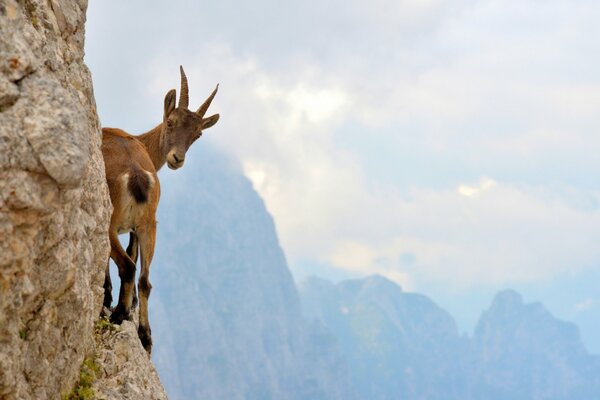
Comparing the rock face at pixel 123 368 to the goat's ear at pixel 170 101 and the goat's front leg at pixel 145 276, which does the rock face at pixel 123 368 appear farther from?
the goat's ear at pixel 170 101

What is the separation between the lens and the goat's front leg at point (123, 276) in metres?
13.6

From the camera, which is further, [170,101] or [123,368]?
[170,101]

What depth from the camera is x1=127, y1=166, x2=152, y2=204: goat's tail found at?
13.6m

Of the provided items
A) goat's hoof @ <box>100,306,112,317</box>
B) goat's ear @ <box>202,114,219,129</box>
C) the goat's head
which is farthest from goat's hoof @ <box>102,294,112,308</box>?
goat's ear @ <box>202,114,219,129</box>

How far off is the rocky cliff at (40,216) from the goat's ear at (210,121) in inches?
274

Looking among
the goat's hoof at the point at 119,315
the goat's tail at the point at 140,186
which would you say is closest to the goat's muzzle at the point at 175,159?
the goat's tail at the point at 140,186

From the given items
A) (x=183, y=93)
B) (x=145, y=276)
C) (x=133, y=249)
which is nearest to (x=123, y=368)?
(x=145, y=276)

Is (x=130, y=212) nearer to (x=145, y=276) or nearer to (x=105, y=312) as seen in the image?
(x=145, y=276)

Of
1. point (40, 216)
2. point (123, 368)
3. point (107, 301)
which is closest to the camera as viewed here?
point (40, 216)

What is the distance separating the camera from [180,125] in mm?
17859

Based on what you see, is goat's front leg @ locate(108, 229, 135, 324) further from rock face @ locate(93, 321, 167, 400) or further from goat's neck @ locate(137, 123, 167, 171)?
goat's neck @ locate(137, 123, 167, 171)

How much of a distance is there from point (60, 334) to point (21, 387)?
1237 millimetres

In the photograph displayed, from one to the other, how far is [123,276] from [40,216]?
4535 millimetres

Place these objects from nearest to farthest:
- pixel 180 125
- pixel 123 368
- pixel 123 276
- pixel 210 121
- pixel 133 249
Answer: pixel 123 368, pixel 123 276, pixel 133 249, pixel 180 125, pixel 210 121
